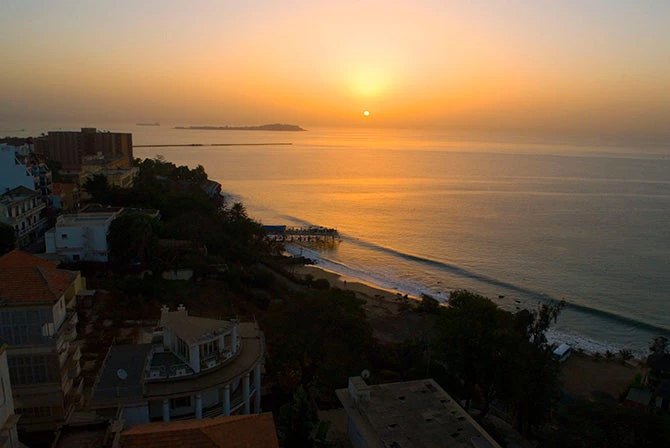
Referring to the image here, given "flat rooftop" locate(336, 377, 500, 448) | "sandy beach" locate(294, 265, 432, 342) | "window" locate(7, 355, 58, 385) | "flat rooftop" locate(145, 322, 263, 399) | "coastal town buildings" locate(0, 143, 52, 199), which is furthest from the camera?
"coastal town buildings" locate(0, 143, 52, 199)

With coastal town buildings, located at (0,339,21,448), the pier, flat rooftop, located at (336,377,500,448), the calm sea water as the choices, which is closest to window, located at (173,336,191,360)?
coastal town buildings, located at (0,339,21,448)

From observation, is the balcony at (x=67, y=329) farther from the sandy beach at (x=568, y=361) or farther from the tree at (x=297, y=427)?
the sandy beach at (x=568, y=361)

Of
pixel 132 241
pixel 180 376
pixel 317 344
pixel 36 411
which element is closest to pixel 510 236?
pixel 132 241

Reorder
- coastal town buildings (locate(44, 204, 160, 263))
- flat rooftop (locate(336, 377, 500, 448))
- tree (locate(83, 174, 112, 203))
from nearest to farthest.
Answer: flat rooftop (locate(336, 377, 500, 448)) → coastal town buildings (locate(44, 204, 160, 263)) → tree (locate(83, 174, 112, 203))

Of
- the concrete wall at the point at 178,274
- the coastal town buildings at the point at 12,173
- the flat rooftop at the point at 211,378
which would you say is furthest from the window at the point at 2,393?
the coastal town buildings at the point at 12,173

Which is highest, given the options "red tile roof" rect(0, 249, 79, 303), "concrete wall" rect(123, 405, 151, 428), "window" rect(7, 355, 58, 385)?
"red tile roof" rect(0, 249, 79, 303)

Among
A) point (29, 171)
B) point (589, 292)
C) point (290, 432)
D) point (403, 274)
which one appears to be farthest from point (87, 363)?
point (589, 292)

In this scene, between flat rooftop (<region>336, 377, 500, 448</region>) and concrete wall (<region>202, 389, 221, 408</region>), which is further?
concrete wall (<region>202, 389, 221, 408</region>)

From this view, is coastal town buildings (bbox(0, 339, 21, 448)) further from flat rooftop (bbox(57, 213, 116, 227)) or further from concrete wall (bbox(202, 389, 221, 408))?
flat rooftop (bbox(57, 213, 116, 227))
